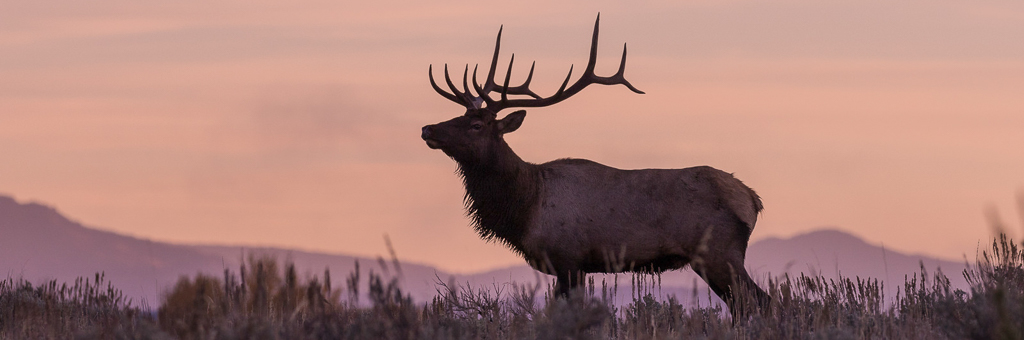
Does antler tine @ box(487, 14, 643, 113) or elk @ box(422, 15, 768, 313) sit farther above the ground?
antler tine @ box(487, 14, 643, 113)

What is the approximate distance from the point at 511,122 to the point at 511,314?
2.14 metres

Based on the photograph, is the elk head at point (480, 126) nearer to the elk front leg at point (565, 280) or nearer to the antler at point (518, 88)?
the antler at point (518, 88)

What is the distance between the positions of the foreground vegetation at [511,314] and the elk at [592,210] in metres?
0.59

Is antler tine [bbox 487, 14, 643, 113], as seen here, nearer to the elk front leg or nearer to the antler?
the antler

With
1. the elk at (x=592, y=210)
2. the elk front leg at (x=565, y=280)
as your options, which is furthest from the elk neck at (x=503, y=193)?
the elk front leg at (x=565, y=280)

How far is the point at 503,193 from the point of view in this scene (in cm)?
945

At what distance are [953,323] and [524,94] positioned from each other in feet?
17.9

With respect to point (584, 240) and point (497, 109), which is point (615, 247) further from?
point (497, 109)

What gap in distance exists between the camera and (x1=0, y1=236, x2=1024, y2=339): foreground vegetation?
4.80 m

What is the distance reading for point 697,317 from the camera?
6.02m

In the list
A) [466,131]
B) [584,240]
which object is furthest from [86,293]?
[584,240]

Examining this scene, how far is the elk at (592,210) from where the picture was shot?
9.23 meters

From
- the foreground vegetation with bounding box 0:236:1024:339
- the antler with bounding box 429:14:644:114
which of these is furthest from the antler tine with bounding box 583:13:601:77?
the foreground vegetation with bounding box 0:236:1024:339

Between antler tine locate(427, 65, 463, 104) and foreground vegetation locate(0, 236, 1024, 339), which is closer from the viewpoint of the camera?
foreground vegetation locate(0, 236, 1024, 339)
